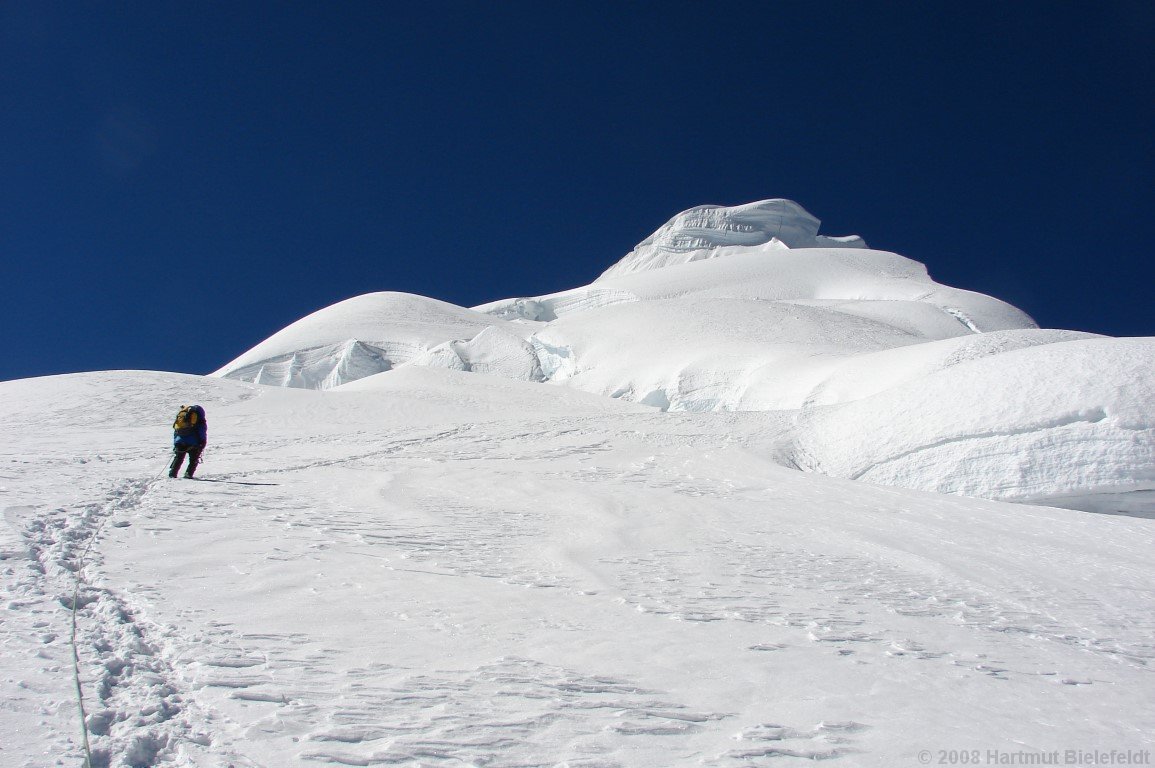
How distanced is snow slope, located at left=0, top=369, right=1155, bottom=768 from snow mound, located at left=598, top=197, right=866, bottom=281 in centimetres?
9706

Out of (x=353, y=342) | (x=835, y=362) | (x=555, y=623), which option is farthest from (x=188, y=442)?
(x=353, y=342)

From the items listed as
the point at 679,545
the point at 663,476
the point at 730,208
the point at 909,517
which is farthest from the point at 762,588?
the point at 730,208

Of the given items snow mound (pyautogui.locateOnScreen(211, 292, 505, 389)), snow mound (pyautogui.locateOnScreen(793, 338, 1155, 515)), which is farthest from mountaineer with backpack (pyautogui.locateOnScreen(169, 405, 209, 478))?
snow mound (pyautogui.locateOnScreen(211, 292, 505, 389))

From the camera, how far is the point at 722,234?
106 metres

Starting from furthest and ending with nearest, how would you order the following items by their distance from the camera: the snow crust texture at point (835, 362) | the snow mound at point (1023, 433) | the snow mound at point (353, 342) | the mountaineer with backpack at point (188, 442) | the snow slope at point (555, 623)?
the snow mound at point (353, 342), the snow crust texture at point (835, 362), the mountaineer with backpack at point (188, 442), the snow mound at point (1023, 433), the snow slope at point (555, 623)

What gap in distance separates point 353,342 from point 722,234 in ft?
219

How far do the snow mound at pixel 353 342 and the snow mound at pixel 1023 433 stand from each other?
40.0 m

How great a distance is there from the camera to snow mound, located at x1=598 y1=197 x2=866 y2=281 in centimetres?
10531

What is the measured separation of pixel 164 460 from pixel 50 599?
1026 cm

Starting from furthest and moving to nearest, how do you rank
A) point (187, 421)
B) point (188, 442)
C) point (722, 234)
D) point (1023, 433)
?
point (722, 234) → point (1023, 433) → point (187, 421) → point (188, 442)

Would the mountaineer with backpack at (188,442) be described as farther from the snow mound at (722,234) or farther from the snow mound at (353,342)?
the snow mound at (722,234)

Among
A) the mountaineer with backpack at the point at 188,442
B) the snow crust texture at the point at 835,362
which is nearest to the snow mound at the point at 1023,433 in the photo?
the snow crust texture at the point at 835,362

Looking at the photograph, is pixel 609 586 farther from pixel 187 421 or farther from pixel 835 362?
pixel 835 362

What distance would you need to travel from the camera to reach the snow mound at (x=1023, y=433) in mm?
10594
